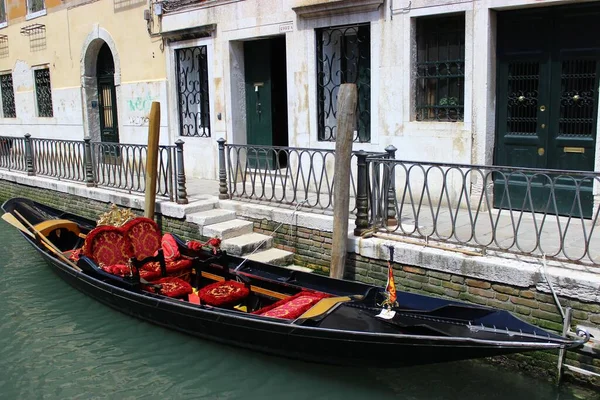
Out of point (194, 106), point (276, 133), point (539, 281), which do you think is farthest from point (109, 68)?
point (539, 281)

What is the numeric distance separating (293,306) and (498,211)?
2349mm

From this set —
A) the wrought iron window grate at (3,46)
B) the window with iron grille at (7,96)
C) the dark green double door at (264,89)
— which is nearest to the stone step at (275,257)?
the dark green double door at (264,89)

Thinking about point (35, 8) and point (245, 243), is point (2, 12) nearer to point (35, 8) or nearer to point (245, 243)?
point (35, 8)

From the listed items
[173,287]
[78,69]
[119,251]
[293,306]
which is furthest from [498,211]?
[78,69]

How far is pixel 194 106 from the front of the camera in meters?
10.8

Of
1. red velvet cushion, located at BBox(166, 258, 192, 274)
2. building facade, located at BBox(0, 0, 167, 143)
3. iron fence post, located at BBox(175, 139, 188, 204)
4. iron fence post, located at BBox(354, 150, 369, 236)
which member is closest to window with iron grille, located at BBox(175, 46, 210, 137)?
building facade, located at BBox(0, 0, 167, 143)

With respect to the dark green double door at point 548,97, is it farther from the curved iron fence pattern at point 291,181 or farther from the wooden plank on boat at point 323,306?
the wooden plank on boat at point 323,306

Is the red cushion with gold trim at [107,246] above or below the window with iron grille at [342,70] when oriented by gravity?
below

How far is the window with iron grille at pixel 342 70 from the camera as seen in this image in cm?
816

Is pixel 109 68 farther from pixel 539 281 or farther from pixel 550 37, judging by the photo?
pixel 539 281

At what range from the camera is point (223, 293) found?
546 centimetres

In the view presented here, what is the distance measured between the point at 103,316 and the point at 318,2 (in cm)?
487

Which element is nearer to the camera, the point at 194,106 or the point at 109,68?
the point at 194,106

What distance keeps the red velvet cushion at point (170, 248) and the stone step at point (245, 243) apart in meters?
0.64
